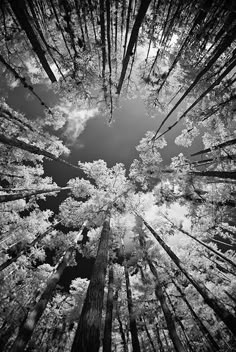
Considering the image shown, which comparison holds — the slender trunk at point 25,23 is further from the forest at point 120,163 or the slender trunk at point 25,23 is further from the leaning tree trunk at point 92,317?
the leaning tree trunk at point 92,317

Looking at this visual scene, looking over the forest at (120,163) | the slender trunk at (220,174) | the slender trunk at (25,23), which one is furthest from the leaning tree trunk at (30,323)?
the slender trunk at (25,23)

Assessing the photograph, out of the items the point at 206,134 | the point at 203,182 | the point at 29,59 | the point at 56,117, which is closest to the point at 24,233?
the point at 56,117

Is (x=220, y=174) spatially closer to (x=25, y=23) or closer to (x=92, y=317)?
(x=92, y=317)

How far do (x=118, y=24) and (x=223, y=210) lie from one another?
9727 mm

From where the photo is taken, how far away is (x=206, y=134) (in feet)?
31.8

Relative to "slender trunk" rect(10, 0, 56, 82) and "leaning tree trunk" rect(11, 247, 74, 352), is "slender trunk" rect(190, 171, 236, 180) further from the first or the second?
"slender trunk" rect(10, 0, 56, 82)

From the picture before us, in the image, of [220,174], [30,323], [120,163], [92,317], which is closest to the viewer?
[92,317]

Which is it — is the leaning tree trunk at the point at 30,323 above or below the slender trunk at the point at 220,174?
below

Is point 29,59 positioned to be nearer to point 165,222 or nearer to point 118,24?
point 118,24

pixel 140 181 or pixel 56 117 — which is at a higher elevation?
pixel 56 117

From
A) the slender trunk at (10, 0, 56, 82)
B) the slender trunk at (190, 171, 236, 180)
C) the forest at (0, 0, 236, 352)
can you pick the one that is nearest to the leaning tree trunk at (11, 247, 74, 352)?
the forest at (0, 0, 236, 352)

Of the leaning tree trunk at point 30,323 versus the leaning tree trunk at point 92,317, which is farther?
the leaning tree trunk at point 30,323

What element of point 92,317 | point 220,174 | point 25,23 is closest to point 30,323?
point 92,317

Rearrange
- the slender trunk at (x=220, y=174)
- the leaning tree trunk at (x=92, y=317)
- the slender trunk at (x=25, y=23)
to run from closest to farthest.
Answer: the leaning tree trunk at (x=92, y=317), the slender trunk at (x=25, y=23), the slender trunk at (x=220, y=174)
